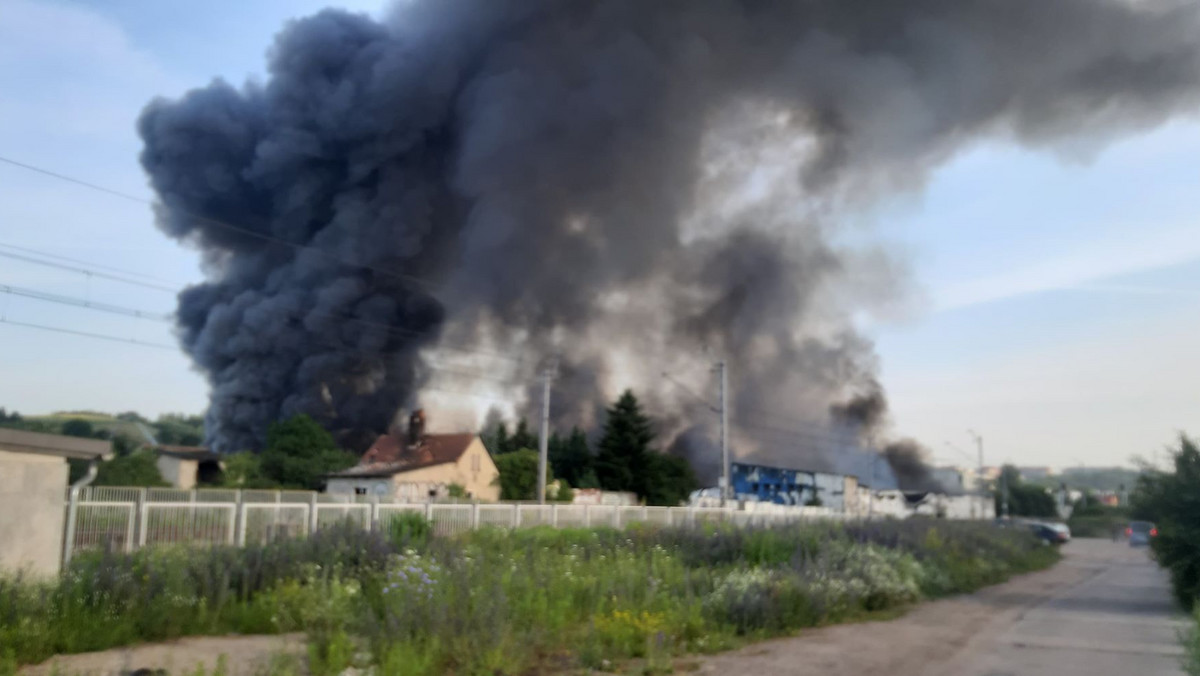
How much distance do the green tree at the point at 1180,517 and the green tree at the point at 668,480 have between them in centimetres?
4411

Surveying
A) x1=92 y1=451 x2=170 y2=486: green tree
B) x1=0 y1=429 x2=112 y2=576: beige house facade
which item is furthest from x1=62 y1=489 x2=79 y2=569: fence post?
x1=92 y1=451 x2=170 y2=486: green tree

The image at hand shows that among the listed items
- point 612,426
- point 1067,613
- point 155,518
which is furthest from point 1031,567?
point 612,426

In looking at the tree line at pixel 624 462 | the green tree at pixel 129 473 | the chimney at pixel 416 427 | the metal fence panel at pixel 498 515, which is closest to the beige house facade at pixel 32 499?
the metal fence panel at pixel 498 515

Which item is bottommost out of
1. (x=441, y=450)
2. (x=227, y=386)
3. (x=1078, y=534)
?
(x=1078, y=534)

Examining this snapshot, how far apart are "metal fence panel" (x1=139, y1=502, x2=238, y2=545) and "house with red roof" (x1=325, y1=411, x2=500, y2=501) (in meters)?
33.3

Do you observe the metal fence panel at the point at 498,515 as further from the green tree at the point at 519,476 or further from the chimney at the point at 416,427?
the chimney at the point at 416,427

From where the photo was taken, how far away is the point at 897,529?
23219mm

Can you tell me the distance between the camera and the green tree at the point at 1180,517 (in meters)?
16.6

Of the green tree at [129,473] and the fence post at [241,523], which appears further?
the green tree at [129,473]

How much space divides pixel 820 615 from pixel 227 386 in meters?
64.1

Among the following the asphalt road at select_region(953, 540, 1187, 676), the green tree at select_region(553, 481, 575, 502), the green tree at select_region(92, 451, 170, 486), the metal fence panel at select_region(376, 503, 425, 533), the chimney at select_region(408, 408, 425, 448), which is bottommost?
the asphalt road at select_region(953, 540, 1187, 676)

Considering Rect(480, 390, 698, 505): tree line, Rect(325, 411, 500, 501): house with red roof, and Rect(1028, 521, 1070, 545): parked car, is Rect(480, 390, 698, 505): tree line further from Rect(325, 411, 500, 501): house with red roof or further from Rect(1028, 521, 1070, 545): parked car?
Rect(1028, 521, 1070, 545): parked car

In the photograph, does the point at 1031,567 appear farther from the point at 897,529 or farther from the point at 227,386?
the point at 227,386

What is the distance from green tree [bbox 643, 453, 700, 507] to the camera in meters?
62.7
